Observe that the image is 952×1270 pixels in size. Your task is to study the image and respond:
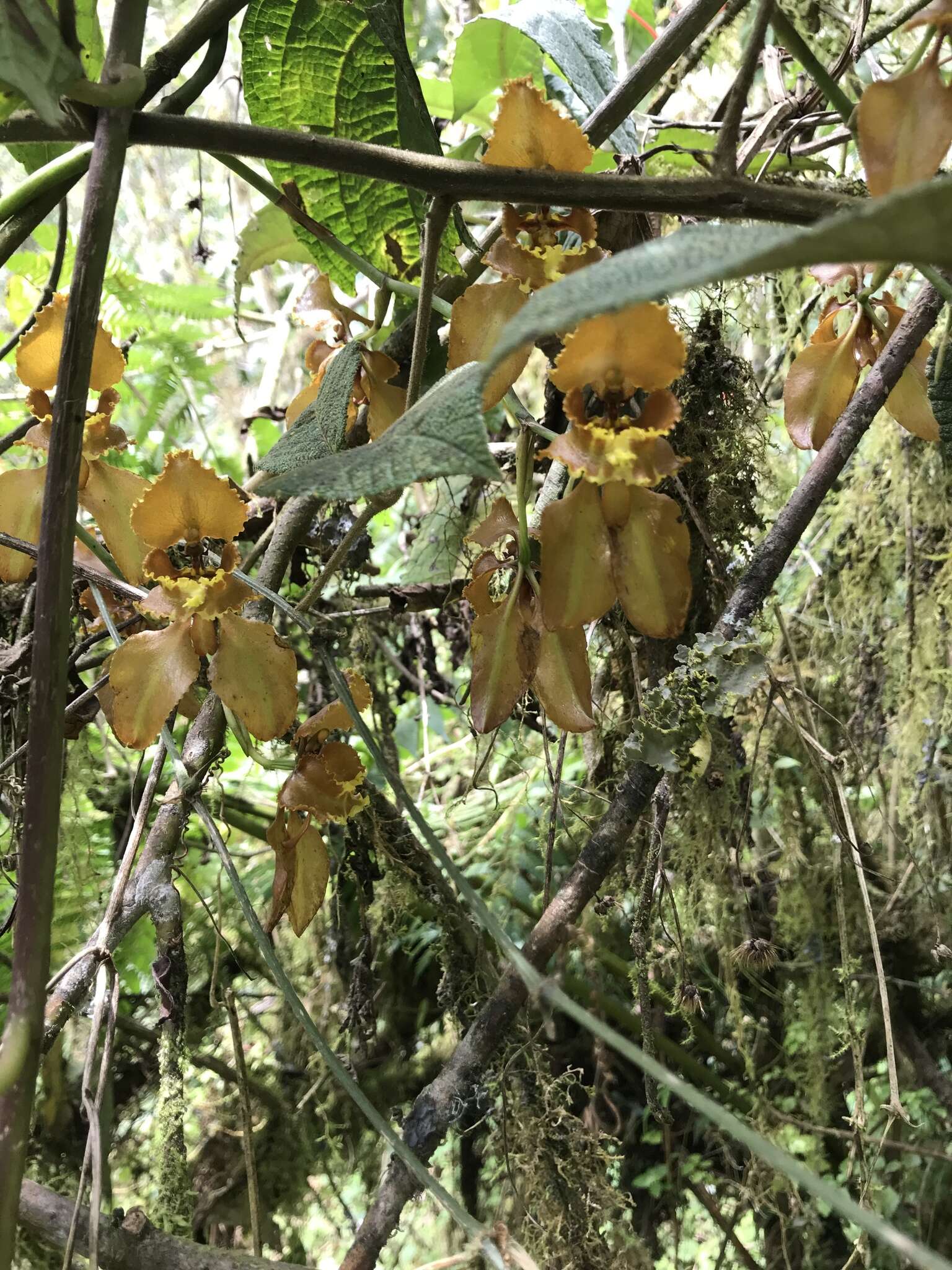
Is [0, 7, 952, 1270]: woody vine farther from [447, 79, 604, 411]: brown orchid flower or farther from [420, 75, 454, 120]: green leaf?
[420, 75, 454, 120]: green leaf

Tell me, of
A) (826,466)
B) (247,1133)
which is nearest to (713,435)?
(826,466)

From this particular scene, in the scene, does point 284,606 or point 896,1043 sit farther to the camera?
point 896,1043

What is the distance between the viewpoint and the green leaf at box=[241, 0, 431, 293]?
57 cm

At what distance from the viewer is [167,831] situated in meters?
0.57

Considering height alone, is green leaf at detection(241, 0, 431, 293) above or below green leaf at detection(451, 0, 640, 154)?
below

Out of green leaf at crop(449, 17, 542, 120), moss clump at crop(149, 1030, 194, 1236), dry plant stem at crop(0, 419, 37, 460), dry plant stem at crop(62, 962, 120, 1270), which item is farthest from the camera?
green leaf at crop(449, 17, 542, 120)

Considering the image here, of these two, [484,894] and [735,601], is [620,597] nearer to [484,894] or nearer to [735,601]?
[735,601]

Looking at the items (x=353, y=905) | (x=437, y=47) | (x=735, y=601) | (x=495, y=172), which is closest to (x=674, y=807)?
(x=735, y=601)

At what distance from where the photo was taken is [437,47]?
1.64m

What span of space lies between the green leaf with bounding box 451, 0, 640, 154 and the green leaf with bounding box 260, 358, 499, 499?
44cm

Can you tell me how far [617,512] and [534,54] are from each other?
0.58 m

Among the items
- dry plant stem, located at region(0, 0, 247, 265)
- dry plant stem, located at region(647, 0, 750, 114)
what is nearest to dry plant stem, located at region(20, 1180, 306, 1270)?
dry plant stem, located at region(0, 0, 247, 265)

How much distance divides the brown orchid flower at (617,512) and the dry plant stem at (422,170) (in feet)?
0.20

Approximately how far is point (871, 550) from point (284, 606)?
2.47 feet
